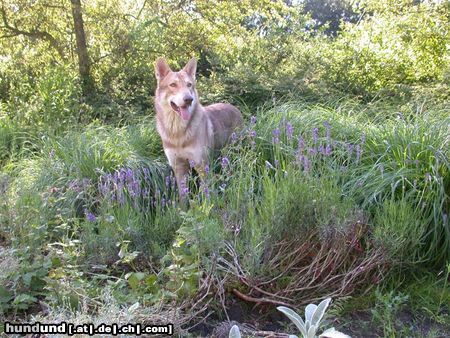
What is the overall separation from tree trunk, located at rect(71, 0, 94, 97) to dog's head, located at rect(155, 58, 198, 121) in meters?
4.22

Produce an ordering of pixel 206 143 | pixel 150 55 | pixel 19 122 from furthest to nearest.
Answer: pixel 150 55 < pixel 19 122 < pixel 206 143

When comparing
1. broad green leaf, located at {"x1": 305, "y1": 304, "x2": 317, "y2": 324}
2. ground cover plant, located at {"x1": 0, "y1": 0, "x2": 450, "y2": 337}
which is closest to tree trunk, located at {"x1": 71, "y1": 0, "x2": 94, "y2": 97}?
ground cover plant, located at {"x1": 0, "y1": 0, "x2": 450, "y2": 337}

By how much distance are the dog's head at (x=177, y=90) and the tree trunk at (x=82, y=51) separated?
422cm

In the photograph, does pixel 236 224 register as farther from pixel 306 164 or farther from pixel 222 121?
pixel 222 121

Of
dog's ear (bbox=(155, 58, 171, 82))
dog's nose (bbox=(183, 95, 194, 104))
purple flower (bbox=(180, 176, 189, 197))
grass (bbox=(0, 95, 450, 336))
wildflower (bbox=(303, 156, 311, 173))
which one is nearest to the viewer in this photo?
Answer: grass (bbox=(0, 95, 450, 336))

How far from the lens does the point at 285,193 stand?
3.10 meters

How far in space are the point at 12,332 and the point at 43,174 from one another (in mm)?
2699

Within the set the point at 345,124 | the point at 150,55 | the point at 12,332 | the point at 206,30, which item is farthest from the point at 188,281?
the point at 206,30

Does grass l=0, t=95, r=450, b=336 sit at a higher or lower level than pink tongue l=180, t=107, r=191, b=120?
lower

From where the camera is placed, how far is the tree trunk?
920 centimetres

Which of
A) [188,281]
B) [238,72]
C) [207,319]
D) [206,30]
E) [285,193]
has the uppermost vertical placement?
[206,30]

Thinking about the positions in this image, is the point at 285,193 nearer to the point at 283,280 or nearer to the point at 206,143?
the point at 283,280

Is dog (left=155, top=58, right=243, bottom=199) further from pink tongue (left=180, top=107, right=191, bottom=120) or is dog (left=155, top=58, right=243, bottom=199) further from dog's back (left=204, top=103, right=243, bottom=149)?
dog's back (left=204, top=103, right=243, bottom=149)

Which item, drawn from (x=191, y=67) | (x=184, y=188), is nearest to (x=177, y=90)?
(x=191, y=67)
